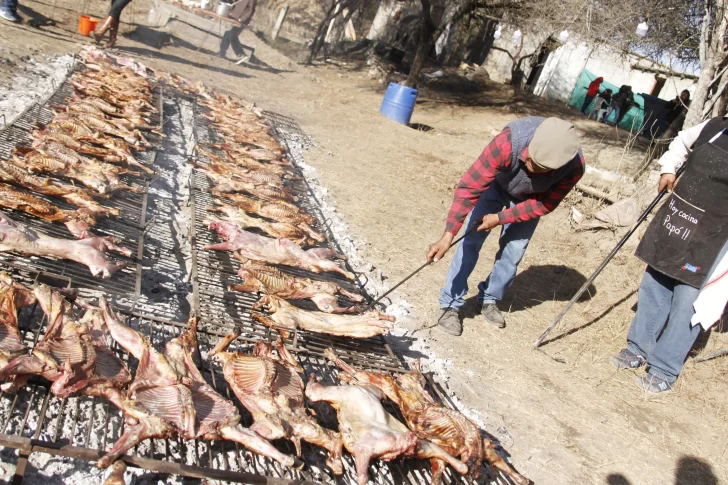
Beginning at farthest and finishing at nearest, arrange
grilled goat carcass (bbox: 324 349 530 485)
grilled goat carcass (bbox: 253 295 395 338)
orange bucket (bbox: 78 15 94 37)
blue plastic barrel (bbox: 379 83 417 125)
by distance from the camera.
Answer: blue plastic barrel (bbox: 379 83 417 125)
orange bucket (bbox: 78 15 94 37)
grilled goat carcass (bbox: 253 295 395 338)
grilled goat carcass (bbox: 324 349 530 485)

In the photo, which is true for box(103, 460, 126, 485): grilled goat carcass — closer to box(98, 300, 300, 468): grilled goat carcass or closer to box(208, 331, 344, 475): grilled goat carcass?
box(98, 300, 300, 468): grilled goat carcass

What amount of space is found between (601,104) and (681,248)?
67.1ft

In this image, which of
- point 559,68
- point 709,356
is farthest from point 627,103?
point 709,356

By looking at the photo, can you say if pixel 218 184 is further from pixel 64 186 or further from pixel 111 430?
pixel 111 430

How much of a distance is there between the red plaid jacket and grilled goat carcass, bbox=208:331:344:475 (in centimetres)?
206

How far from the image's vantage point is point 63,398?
2.75 metres

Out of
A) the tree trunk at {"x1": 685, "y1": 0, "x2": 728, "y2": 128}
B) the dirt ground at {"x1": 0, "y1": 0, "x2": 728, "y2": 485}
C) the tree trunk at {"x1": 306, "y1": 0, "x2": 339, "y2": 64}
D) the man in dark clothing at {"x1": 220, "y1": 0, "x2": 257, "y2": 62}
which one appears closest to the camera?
the dirt ground at {"x1": 0, "y1": 0, "x2": 728, "y2": 485}

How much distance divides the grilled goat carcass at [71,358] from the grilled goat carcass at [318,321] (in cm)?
118

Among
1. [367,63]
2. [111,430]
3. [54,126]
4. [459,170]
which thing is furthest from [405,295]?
[367,63]

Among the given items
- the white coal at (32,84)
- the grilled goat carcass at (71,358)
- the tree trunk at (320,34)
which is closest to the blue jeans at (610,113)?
the tree trunk at (320,34)

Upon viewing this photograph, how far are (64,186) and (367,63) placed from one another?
66.3 feet

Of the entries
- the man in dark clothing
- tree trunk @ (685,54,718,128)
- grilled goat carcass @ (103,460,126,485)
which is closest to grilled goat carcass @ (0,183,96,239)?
grilled goat carcass @ (103,460,126,485)

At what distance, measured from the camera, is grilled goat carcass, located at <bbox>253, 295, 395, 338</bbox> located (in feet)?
13.3

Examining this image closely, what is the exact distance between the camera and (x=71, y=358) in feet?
9.23
